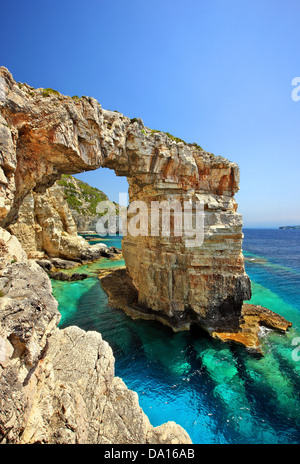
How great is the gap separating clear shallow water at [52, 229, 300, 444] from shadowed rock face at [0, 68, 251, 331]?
2209mm

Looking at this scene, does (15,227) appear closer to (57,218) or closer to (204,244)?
(57,218)

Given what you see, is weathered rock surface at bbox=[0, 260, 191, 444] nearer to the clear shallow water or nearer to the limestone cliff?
the limestone cliff

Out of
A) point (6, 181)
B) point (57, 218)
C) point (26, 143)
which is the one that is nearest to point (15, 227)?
point (57, 218)

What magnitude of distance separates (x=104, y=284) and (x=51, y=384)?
18122 mm

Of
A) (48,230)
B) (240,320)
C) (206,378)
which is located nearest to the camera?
(206,378)

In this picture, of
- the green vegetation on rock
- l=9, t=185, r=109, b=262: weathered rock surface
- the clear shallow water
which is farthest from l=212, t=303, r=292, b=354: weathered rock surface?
the green vegetation on rock

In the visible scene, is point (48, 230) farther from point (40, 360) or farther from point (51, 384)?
point (51, 384)

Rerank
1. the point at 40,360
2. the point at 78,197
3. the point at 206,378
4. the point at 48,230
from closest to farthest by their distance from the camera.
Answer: the point at 40,360 → the point at 206,378 → the point at 48,230 → the point at 78,197

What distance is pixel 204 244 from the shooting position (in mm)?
13836

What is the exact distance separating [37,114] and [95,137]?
2.95 m

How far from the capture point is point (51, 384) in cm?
487

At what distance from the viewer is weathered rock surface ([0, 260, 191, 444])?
12.0 ft

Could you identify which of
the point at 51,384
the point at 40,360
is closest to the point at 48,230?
the point at 40,360

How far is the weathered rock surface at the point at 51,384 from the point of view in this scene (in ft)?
12.0
